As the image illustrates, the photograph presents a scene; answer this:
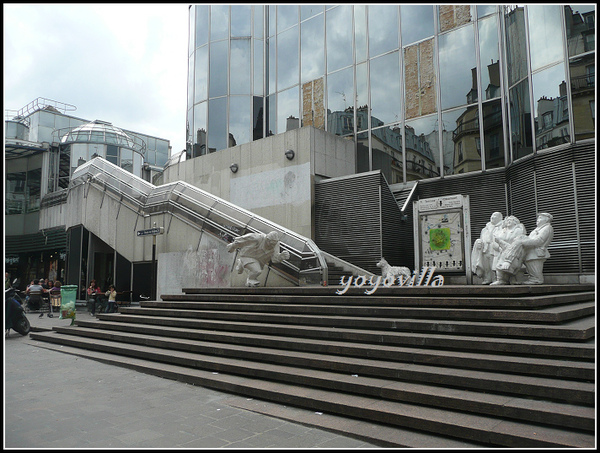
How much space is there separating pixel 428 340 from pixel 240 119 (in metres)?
18.7

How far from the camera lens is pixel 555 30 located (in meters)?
12.7

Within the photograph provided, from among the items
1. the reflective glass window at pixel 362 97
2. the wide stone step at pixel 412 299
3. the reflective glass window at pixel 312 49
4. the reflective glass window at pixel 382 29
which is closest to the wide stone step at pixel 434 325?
the wide stone step at pixel 412 299

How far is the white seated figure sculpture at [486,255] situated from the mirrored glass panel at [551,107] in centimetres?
399

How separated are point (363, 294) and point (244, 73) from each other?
17.5m

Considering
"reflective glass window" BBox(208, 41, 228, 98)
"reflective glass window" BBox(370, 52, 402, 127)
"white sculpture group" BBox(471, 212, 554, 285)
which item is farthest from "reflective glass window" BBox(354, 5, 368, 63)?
"white sculpture group" BBox(471, 212, 554, 285)

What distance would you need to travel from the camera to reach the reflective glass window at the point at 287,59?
22781 millimetres

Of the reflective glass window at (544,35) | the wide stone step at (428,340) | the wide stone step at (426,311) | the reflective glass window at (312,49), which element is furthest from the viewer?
the reflective glass window at (312,49)

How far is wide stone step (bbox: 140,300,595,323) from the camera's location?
6.51 meters

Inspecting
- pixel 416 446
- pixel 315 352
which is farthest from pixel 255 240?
pixel 416 446

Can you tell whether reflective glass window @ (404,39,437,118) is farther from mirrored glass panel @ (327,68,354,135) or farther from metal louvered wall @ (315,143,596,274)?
metal louvered wall @ (315,143,596,274)

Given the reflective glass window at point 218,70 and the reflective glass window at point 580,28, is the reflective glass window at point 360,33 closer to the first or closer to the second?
the reflective glass window at point 218,70

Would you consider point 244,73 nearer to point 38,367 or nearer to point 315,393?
point 38,367

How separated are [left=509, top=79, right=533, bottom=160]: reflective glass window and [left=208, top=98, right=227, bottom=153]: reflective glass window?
44.7 ft

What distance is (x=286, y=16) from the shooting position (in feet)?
77.2
